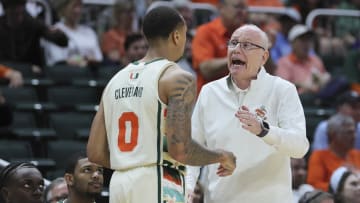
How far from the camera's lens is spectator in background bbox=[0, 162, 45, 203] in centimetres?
722

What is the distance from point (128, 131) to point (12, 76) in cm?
482

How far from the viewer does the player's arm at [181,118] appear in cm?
600

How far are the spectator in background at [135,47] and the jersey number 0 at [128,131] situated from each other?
4.68 metres

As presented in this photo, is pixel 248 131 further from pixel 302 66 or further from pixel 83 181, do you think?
pixel 302 66

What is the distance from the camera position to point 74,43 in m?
12.1

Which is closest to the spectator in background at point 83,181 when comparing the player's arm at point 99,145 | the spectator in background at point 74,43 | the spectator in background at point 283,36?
the player's arm at point 99,145

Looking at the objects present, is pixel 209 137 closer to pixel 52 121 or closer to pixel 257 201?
pixel 257 201

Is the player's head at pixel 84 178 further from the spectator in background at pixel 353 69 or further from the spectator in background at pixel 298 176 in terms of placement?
the spectator in background at pixel 353 69

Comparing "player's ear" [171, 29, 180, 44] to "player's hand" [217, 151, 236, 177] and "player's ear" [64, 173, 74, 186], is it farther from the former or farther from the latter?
"player's ear" [64, 173, 74, 186]

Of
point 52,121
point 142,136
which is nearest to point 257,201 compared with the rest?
point 142,136

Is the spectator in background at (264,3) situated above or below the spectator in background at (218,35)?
below

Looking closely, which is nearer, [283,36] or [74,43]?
[74,43]

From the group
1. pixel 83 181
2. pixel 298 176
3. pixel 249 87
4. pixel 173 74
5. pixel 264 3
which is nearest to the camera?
pixel 173 74

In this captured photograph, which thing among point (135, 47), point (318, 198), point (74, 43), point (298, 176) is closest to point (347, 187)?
point (298, 176)
